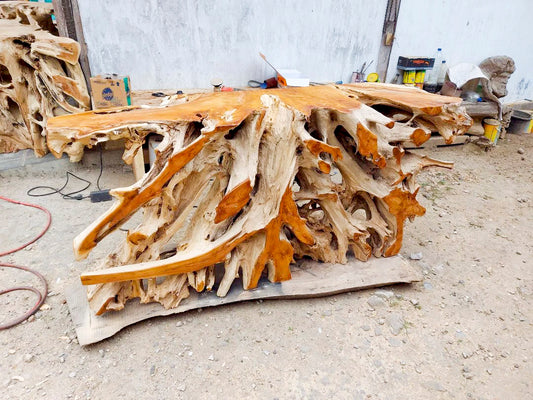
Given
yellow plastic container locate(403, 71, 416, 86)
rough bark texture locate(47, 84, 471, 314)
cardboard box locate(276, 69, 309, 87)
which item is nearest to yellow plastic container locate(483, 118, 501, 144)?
yellow plastic container locate(403, 71, 416, 86)

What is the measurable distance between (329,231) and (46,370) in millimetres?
1768

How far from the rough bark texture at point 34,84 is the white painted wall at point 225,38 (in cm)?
30

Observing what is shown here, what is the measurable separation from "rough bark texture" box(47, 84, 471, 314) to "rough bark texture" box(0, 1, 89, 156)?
1967 millimetres

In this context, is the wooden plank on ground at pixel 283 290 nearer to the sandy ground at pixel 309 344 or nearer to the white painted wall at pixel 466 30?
the sandy ground at pixel 309 344

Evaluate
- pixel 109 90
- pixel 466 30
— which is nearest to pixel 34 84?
pixel 109 90

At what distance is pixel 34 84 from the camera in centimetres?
370

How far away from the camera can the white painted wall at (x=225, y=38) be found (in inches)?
147

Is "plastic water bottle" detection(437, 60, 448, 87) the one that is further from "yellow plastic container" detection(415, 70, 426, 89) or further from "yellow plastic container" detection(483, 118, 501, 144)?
"yellow plastic container" detection(483, 118, 501, 144)

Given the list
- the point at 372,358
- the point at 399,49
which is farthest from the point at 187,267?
the point at 399,49

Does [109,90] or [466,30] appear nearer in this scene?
[109,90]

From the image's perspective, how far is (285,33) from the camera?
14.6 feet

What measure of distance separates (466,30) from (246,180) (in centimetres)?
534

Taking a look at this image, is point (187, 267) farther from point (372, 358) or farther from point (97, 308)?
point (372, 358)

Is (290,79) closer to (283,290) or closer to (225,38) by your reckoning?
(225,38)
